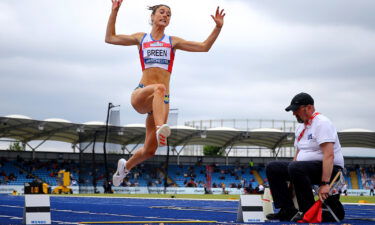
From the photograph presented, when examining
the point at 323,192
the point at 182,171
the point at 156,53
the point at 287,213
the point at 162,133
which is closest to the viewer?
the point at 162,133

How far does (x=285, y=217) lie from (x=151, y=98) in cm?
305

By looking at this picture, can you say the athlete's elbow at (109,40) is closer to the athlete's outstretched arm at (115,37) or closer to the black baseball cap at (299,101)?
the athlete's outstretched arm at (115,37)

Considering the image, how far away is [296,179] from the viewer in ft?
24.7

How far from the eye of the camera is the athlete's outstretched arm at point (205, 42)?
6559mm

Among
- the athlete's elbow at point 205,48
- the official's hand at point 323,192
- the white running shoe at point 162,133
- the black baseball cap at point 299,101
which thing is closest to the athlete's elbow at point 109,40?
the athlete's elbow at point 205,48

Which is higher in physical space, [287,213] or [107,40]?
[107,40]

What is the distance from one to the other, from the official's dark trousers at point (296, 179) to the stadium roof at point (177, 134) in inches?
1596

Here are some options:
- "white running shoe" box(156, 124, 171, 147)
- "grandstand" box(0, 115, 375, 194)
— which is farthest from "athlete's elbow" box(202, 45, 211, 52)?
"grandstand" box(0, 115, 375, 194)

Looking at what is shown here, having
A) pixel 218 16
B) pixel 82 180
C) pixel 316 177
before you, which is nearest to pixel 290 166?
pixel 316 177

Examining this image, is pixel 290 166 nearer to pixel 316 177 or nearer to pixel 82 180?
pixel 316 177

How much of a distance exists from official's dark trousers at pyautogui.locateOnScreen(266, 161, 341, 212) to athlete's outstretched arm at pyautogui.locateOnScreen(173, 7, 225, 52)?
2.14 metres

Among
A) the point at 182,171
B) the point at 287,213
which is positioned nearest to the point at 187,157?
the point at 182,171

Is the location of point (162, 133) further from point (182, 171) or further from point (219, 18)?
point (182, 171)

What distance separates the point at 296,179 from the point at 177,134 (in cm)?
4887
